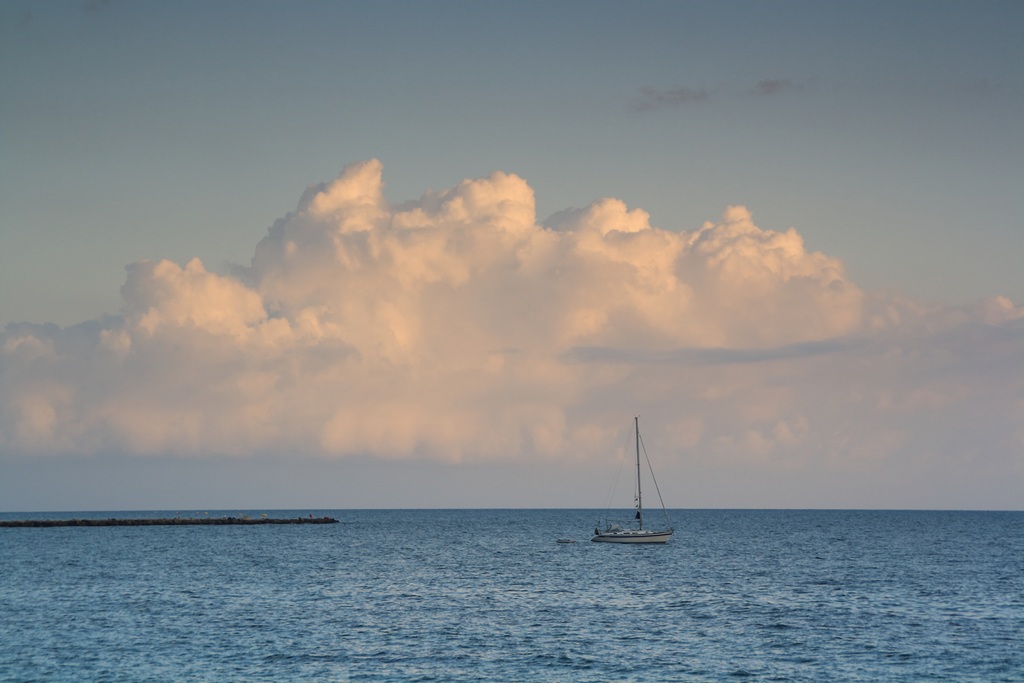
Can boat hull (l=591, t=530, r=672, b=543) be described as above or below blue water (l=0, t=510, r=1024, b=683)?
above

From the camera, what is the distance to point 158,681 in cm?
4719

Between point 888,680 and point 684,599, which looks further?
point 684,599

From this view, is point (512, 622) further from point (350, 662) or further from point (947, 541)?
point (947, 541)

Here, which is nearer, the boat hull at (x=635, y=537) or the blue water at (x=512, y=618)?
the blue water at (x=512, y=618)

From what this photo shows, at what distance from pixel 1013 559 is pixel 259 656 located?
4138 inches

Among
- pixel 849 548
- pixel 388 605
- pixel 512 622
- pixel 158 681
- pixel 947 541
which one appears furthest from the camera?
pixel 947 541

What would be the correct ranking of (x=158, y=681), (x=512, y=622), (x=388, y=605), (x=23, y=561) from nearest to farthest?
1. (x=158, y=681)
2. (x=512, y=622)
3. (x=388, y=605)
4. (x=23, y=561)

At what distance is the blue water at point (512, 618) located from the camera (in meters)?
50.7

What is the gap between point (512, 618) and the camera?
67.2m

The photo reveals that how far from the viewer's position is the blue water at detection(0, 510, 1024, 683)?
50.7m

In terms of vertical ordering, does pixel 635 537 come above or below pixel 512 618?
above

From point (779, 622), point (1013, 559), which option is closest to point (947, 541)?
point (1013, 559)

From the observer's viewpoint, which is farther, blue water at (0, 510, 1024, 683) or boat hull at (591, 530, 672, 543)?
boat hull at (591, 530, 672, 543)

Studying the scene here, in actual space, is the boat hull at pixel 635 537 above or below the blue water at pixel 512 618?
above
